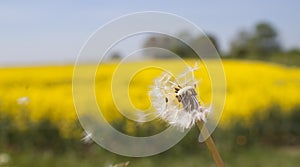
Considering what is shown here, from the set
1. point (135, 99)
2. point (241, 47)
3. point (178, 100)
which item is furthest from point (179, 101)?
point (241, 47)

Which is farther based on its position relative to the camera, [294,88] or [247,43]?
[247,43]

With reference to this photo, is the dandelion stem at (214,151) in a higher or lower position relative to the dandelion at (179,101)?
lower

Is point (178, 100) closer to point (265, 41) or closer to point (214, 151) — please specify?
point (214, 151)

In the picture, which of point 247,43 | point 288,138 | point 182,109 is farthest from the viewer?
point 247,43

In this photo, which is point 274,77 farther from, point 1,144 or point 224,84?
point 224,84

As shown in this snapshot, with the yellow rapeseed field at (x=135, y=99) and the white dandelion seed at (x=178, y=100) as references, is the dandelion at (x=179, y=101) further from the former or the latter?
the yellow rapeseed field at (x=135, y=99)

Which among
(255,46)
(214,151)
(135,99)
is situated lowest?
(214,151)

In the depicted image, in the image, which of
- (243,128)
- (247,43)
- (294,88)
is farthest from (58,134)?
(247,43)

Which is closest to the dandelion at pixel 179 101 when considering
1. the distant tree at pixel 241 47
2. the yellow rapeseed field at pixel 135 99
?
the yellow rapeseed field at pixel 135 99

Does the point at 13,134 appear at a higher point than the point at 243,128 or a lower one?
lower
